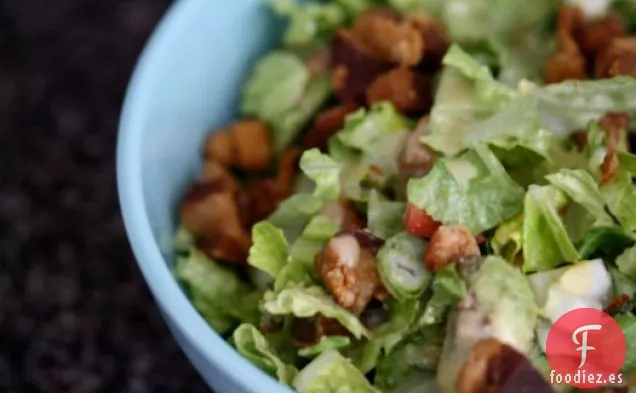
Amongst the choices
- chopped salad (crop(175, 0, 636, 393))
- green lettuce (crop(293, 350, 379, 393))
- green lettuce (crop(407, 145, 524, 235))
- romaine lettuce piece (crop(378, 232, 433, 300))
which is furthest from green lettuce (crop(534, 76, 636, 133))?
green lettuce (crop(293, 350, 379, 393))

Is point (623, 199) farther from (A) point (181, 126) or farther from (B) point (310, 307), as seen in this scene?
(A) point (181, 126)

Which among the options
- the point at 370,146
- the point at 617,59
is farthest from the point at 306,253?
the point at 617,59

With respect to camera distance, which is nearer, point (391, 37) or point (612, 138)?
point (612, 138)

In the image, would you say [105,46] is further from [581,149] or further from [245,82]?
[581,149]

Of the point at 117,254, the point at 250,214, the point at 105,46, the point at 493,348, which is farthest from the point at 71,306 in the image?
the point at 493,348

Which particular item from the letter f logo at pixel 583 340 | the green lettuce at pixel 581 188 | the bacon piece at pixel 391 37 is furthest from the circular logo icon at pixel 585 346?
the bacon piece at pixel 391 37

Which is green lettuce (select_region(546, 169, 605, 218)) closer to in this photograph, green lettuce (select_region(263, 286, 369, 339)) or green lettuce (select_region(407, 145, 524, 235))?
green lettuce (select_region(407, 145, 524, 235))

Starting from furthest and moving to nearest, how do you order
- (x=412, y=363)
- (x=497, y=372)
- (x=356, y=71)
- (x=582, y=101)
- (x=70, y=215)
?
1. (x=70, y=215)
2. (x=356, y=71)
3. (x=582, y=101)
4. (x=412, y=363)
5. (x=497, y=372)
